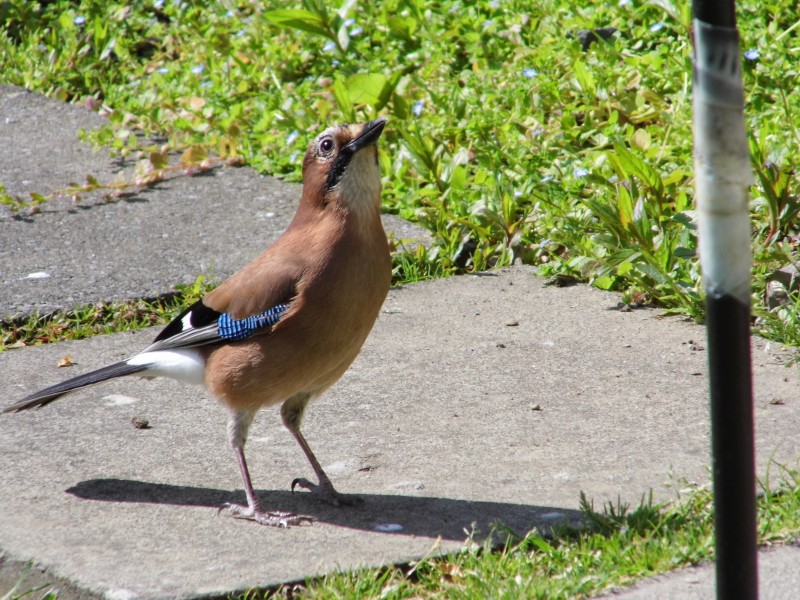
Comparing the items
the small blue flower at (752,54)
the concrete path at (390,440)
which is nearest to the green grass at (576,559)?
the concrete path at (390,440)

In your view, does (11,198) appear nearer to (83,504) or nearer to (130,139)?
(130,139)

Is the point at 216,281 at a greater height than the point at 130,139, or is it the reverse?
the point at 130,139

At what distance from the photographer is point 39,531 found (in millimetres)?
3439

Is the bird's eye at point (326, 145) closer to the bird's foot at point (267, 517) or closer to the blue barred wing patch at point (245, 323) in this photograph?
the blue barred wing patch at point (245, 323)

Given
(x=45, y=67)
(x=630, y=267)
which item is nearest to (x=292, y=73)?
(x=45, y=67)

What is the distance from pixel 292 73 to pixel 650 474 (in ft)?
17.4

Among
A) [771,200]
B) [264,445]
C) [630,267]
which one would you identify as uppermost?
[771,200]

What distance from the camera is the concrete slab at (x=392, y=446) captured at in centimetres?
338

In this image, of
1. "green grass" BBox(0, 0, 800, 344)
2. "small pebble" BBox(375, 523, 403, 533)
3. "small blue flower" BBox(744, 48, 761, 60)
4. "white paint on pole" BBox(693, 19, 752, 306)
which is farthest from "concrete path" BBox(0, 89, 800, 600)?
"small blue flower" BBox(744, 48, 761, 60)

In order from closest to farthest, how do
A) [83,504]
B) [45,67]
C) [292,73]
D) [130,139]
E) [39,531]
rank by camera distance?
[39,531]
[83,504]
[130,139]
[292,73]
[45,67]

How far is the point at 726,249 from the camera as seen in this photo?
82.6 inches

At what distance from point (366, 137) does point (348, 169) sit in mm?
126

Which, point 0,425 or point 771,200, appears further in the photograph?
point 771,200

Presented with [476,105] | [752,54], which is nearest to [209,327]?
[476,105]
